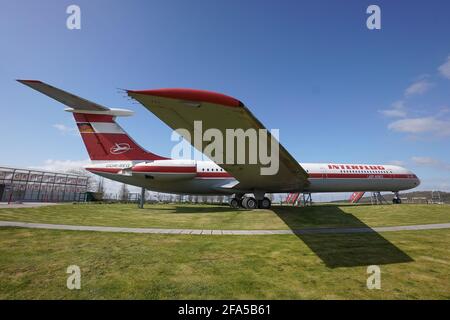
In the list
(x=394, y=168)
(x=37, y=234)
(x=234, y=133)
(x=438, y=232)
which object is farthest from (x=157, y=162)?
(x=394, y=168)

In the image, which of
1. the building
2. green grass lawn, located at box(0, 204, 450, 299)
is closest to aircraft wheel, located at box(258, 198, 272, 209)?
green grass lawn, located at box(0, 204, 450, 299)

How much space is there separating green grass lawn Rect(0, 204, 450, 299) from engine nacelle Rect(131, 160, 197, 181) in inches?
396

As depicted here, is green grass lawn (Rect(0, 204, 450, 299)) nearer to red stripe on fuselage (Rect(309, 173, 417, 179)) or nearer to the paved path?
the paved path

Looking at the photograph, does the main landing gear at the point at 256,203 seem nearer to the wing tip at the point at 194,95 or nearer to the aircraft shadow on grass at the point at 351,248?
the aircraft shadow on grass at the point at 351,248

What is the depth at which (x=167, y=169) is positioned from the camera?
2125 cm

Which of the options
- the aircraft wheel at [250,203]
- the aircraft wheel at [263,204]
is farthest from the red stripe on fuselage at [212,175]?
the aircraft wheel at [263,204]

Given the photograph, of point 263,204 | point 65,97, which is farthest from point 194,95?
point 263,204

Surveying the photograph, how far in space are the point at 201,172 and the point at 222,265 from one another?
1611cm

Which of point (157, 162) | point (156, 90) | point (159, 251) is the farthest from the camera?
point (157, 162)

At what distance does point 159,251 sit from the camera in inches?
323

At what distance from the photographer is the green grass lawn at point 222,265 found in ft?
17.6
